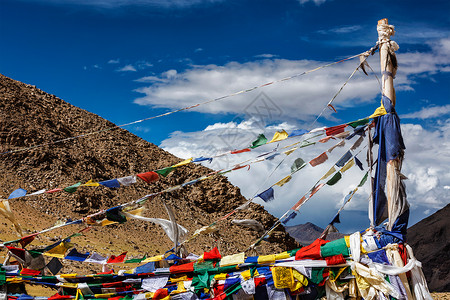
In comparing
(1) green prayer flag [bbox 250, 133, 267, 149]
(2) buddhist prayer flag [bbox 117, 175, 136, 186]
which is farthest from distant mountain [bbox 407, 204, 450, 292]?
(2) buddhist prayer flag [bbox 117, 175, 136, 186]

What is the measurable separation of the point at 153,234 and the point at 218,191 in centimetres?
895

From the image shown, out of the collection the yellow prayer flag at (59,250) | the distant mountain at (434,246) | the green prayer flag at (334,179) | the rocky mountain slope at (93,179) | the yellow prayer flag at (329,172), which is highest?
the rocky mountain slope at (93,179)

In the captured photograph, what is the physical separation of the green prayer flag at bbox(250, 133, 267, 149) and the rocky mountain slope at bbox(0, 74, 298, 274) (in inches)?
611

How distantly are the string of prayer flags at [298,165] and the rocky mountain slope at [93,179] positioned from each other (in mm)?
15666

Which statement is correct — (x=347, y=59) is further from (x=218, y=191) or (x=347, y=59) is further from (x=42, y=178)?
(x=218, y=191)

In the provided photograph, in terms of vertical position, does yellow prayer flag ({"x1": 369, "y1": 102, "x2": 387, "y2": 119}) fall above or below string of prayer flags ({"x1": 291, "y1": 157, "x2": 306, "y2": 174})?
above

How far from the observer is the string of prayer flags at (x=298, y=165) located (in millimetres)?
9250

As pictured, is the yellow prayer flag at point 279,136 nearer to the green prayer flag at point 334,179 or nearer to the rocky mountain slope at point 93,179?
the green prayer flag at point 334,179

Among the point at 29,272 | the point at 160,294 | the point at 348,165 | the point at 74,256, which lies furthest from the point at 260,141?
the point at 29,272

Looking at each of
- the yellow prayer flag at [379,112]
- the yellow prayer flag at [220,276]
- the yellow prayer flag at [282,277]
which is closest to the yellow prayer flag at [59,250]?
the yellow prayer flag at [220,276]

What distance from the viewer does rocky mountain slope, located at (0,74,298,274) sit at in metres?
28.5

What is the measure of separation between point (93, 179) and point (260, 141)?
27.3 meters

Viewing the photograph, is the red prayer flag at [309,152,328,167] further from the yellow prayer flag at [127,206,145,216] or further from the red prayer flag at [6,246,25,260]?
the red prayer flag at [6,246,25,260]

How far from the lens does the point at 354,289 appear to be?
7.89m
